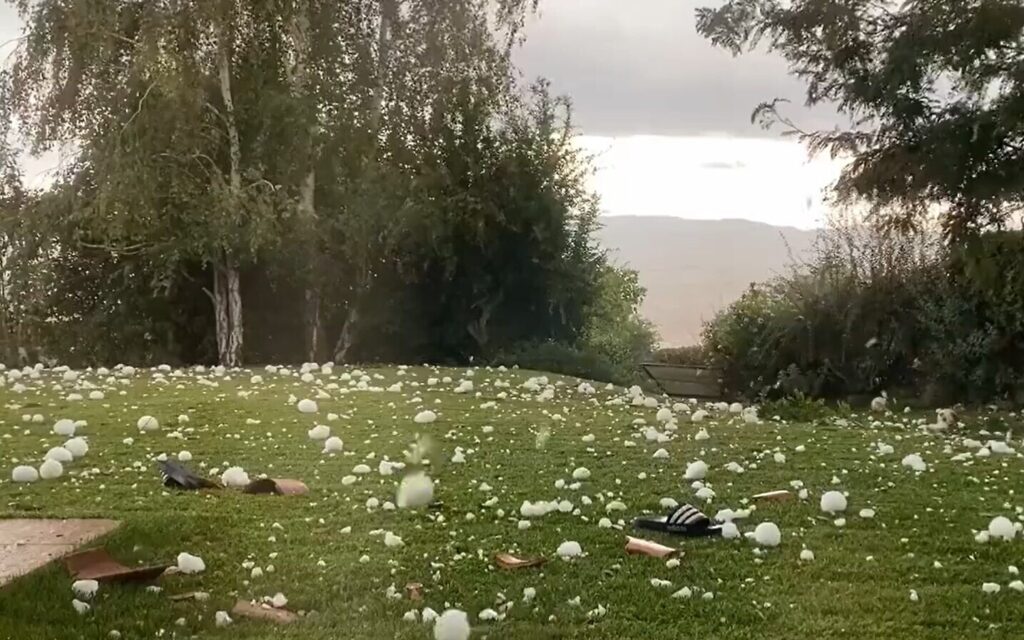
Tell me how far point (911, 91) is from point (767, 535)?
4460mm

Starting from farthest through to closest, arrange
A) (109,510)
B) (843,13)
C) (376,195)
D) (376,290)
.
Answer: (376,290)
(376,195)
(843,13)
(109,510)

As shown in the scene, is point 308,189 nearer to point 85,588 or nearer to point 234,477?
point 234,477

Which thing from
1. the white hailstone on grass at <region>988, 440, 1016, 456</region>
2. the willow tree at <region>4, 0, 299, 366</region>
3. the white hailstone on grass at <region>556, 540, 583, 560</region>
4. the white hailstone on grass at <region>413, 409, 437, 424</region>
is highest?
the willow tree at <region>4, 0, 299, 366</region>

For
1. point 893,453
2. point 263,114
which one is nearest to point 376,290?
point 263,114

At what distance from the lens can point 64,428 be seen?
10.8 feet

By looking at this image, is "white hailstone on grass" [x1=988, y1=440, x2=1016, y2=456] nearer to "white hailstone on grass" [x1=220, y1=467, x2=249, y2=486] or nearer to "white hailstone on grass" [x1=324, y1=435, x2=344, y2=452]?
"white hailstone on grass" [x1=324, y1=435, x2=344, y2=452]

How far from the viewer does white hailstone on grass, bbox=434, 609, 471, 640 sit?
1412mm

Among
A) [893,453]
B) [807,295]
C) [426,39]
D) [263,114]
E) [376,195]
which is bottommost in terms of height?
[893,453]

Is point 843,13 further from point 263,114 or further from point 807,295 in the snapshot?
point 263,114

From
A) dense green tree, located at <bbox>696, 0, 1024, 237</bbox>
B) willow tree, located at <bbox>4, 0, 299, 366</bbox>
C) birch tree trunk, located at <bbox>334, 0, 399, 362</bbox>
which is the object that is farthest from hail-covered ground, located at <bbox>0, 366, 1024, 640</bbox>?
birch tree trunk, located at <bbox>334, 0, 399, 362</bbox>

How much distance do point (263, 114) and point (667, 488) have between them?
485 cm

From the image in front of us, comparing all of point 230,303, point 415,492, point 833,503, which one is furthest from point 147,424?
point 230,303

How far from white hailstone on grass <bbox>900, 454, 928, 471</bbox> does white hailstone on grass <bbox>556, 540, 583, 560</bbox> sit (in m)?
1.41

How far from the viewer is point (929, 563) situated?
1816 mm
